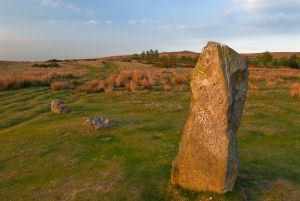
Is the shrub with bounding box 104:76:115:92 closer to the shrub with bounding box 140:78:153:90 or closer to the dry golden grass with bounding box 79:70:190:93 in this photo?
the dry golden grass with bounding box 79:70:190:93

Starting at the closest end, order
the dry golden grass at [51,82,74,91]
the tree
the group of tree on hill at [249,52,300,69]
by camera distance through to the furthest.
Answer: the dry golden grass at [51,82,74,91] → the group of tree on hill at [249,52,300,69] → the tree

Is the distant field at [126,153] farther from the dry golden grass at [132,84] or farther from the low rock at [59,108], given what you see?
the dry golden grass at [132,84]

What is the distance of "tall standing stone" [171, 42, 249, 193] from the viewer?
27.6 ft

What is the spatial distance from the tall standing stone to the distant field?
17.5 inches

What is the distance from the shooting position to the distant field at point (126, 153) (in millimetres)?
9289

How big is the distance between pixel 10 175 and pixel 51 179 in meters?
1.30

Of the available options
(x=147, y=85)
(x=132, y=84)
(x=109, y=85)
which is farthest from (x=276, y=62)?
(x=109, y=85)

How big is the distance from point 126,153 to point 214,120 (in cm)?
409

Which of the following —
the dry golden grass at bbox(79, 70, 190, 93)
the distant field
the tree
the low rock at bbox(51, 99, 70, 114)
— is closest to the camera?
the distant field

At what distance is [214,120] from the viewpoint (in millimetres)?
8594

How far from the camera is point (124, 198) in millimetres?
8969

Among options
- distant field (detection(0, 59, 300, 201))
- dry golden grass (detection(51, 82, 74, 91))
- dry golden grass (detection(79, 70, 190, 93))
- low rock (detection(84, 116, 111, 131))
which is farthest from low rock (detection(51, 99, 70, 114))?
dry golden grass (detection(51, 82, 74, 91))

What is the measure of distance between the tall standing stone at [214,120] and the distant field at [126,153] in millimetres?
443

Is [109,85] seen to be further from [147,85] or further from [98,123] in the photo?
[98,123]
